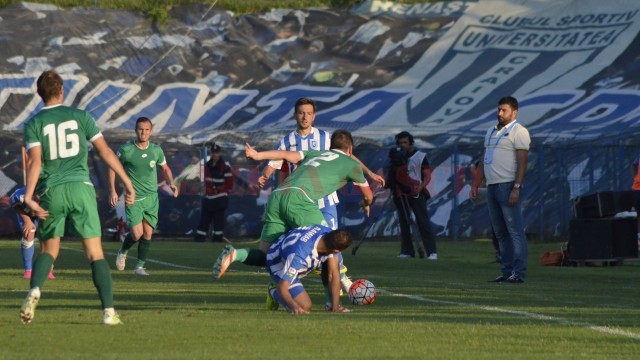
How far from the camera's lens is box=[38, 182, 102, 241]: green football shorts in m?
10.6

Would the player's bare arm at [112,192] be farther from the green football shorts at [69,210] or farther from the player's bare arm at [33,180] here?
the player's bare arm at [33,180]

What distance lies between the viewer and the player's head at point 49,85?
1063 centimetres

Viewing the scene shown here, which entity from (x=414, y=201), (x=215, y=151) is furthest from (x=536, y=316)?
(x=215, y=151)

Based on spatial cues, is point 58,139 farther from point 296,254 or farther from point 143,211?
point 143,211

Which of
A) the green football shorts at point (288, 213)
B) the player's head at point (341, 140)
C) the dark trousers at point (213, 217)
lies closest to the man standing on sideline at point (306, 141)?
the player's head at point (341, 140)

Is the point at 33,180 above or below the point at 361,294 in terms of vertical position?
above

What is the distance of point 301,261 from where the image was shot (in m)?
12.1

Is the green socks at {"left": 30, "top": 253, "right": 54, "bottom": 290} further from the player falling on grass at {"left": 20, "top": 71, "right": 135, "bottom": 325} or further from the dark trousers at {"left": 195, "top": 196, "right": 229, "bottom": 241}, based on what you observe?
the dark trousers at {"left": 195, "top": 196, "right": 229, "bottom": 241}

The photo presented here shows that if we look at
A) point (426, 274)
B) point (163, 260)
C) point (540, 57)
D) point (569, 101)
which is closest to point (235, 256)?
point (426, 274)

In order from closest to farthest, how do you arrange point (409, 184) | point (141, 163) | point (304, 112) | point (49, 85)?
point (49, 85) → point (304, 112) → point (141, 163) → point (409, 184)

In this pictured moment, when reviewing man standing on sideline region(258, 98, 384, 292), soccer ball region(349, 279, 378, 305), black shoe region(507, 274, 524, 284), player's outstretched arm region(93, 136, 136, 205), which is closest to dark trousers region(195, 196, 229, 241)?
black shoe region(507, 274, 524, 284)

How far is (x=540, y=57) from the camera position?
125 ft

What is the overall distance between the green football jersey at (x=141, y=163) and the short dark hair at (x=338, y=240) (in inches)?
292

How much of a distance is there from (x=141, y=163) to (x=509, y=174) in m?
5.03
